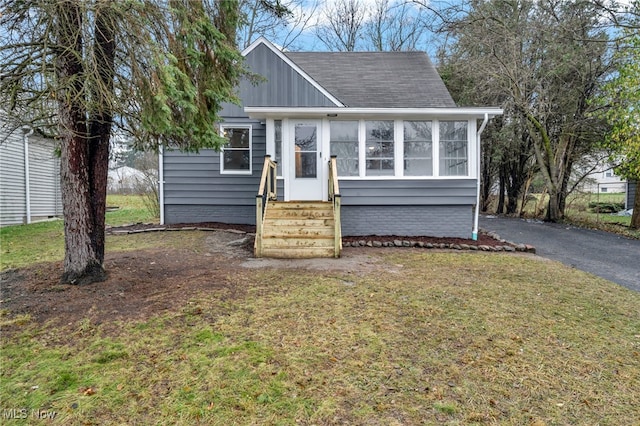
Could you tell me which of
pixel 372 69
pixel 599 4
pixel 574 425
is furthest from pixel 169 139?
pixel 599 4

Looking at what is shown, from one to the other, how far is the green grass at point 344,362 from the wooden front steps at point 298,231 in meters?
2.02

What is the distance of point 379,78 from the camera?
35.1 ft

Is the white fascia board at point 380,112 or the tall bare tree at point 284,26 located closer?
the white fascia board at point 380,112

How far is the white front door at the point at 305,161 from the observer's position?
8883 millimetres

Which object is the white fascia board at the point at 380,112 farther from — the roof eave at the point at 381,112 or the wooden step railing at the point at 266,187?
the wooden step railing at the point at 266,187

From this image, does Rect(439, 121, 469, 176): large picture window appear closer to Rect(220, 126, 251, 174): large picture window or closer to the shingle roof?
the shingle roof

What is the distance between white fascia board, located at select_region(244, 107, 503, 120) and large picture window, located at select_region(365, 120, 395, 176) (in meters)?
0.33

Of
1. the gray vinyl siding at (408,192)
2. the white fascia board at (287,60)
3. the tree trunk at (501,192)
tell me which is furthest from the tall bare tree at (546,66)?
the white fascia board at (287,60)

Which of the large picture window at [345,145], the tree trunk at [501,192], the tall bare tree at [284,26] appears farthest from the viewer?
the tree trunk at [501,192]

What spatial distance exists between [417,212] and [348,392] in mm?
6876

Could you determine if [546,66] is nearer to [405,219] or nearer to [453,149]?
[453,149]

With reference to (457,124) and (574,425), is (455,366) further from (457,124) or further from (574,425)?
(457,124)

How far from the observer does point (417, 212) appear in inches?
350

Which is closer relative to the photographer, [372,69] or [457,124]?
[457,124]
